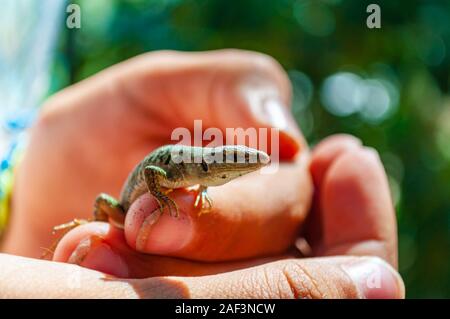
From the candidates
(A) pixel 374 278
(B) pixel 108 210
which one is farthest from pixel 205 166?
(A) pixel 374 278

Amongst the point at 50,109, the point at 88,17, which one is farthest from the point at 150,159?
the point at 88,17

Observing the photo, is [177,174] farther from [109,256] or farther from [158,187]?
[109,256]

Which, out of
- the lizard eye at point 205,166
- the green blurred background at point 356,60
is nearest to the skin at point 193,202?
the lizard eye at point 205,166

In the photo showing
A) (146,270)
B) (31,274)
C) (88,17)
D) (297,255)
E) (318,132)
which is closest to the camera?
(31,274)

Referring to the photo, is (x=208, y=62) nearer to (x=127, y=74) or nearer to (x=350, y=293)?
(x=127, y=74)

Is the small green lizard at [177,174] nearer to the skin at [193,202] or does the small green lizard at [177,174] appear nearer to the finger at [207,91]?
the skin at [193,202]

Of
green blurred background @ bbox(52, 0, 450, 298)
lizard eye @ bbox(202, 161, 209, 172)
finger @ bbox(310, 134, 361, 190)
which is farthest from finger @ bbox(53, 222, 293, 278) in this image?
green blurred background @ bbox(52, 0, 450, 298)

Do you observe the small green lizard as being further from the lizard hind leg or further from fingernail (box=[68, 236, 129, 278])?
fingernail (box=[68, 236, 129, 278])
